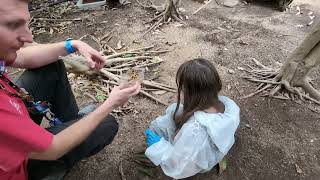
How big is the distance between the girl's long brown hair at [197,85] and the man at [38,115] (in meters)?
0.53

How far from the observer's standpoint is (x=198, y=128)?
2320mm

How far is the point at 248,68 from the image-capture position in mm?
3797

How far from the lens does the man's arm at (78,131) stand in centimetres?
164

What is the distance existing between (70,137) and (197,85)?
3.17 ft

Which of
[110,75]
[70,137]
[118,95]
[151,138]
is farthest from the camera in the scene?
[110,75]

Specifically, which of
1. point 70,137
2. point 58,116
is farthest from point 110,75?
point 70,137

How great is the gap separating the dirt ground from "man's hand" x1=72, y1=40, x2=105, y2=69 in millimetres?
847

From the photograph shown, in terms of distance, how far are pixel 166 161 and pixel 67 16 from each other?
334cm

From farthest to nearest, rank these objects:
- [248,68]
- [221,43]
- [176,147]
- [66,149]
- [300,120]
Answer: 1. [221,43]
2. [248,68]
3. [300,120]
4. [176,147]
5. [66,149]

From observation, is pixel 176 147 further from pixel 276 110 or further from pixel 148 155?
pixel 276 110

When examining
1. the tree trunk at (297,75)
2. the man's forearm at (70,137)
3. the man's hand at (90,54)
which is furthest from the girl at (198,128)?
the tree trunk at (297,75)

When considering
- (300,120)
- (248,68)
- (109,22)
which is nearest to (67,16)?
(109,22)

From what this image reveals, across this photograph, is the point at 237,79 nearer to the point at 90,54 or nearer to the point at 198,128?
the point at 198,128

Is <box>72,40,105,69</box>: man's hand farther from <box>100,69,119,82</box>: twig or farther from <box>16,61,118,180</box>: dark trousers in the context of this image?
<box>100,69,119,82</box>: twig
